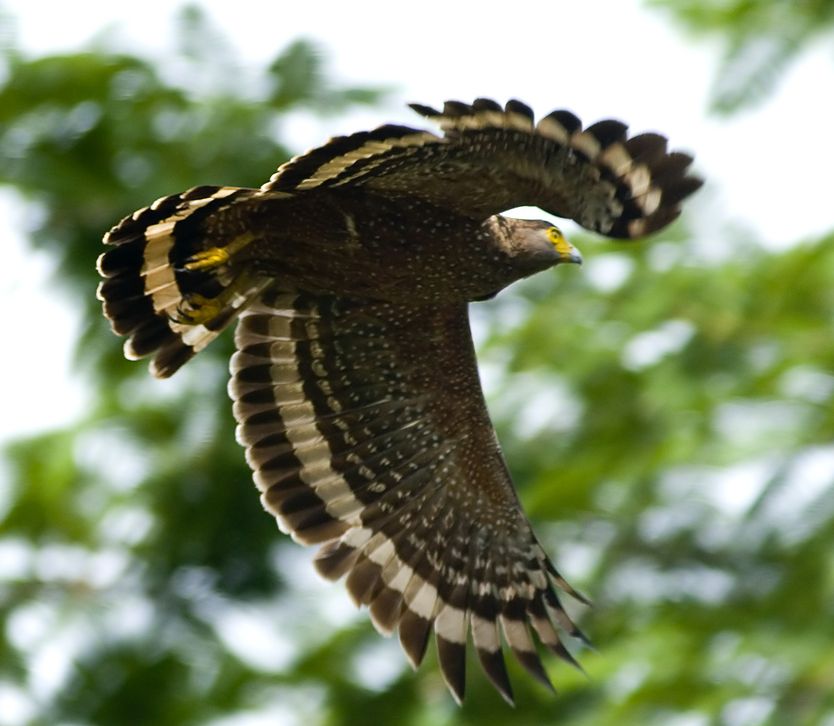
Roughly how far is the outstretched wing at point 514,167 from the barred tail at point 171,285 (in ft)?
2.44

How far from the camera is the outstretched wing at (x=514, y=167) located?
707 cm

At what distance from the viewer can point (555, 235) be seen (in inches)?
319

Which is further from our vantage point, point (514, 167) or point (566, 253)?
point (566, 253)

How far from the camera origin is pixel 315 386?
9031 millimetres

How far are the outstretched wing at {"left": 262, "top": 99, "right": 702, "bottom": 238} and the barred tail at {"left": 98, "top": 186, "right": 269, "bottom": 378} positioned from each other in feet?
2.44

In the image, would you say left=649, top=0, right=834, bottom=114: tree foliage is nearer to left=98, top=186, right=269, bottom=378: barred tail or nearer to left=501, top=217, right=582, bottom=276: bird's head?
left=501, top=217, right=582, bottom=276: bird's head

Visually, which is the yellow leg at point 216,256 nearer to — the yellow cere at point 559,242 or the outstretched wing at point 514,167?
the outstretched wing at point 514,167

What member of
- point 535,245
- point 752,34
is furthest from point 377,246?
point 752,34

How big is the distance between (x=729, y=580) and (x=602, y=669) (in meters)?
1.56

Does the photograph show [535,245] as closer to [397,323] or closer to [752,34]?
[397,323]

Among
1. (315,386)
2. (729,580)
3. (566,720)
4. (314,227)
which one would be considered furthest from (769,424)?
(314,227)

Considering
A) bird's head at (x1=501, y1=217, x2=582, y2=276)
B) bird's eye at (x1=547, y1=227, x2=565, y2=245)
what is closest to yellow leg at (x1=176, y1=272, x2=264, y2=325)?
bird's head at (x1=501, y1=217, x2=582, y2=276)

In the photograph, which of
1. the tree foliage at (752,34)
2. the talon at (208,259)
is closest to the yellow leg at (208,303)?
the talon at (208,259)

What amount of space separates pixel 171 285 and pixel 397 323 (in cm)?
107
